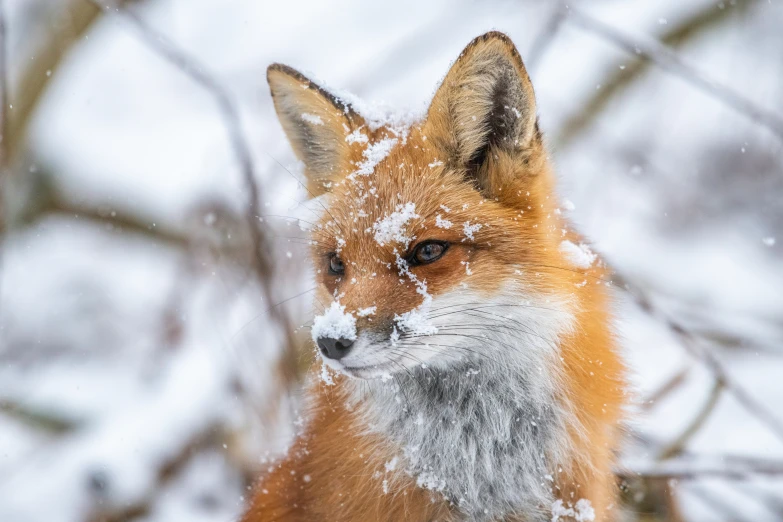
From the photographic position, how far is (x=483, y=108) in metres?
2.29

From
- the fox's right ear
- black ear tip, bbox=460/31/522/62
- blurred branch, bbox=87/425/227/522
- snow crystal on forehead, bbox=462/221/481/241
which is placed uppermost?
black ear tip, bbox=460/31/522/62

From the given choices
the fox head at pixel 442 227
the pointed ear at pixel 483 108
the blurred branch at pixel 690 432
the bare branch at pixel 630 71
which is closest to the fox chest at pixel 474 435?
the fox head at pixel 442 227

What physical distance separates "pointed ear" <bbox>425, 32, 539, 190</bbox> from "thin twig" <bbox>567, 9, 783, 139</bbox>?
5.01 ft

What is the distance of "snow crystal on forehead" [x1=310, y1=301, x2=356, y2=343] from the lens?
1931mm

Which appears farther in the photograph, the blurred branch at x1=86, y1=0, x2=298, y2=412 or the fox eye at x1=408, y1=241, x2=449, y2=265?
the blurred branch at x1=86, y1=0, x2=298, y2=412

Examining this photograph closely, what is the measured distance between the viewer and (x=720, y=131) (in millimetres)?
6285

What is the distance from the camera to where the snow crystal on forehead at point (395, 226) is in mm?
2160

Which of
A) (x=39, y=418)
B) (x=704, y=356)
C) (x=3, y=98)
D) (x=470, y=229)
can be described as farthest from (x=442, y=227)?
(x=39, y=418)

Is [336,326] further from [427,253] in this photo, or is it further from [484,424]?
[484,424]

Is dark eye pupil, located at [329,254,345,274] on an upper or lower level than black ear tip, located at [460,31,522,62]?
lower

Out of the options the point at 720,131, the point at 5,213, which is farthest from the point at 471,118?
the point at 720,131

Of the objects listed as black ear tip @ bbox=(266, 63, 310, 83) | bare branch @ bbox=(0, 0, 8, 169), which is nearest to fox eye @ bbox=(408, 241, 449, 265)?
black ear tip @ bbox=(266, 63, 310, 83)

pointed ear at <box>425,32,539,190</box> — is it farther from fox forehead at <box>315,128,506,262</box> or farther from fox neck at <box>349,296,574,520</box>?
Answer: fox neck at <box>349,296,574,520</box>

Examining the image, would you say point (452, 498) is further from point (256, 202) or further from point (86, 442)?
point (86, 442)
